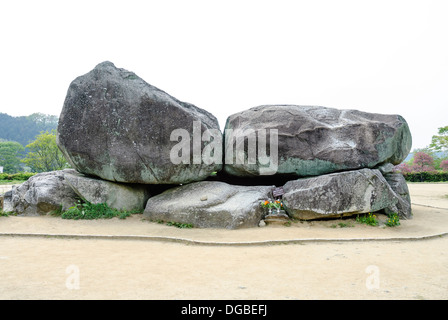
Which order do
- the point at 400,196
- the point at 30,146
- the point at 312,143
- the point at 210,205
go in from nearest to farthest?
the point at 210,205 < the point at 312,143 < the point at 400,196 < the point at 30,146

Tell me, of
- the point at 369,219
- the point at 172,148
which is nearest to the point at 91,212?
the point at 172,148

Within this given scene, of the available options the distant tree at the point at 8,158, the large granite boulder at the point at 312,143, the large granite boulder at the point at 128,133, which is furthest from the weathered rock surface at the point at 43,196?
the distant tree at the point at 8,158

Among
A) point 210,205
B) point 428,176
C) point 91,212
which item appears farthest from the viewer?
point 428,176

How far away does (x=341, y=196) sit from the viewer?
8875mm

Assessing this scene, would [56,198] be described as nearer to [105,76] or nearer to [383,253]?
[105,76]

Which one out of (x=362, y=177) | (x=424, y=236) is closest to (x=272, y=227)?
(x=362, y=177)

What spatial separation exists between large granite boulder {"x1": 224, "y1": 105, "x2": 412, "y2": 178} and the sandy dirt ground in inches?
77.3

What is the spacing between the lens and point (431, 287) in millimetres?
3988

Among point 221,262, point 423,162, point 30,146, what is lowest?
point 221,262

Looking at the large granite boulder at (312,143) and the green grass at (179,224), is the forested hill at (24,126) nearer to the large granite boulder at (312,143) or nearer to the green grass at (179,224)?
the green grass at (179,224)

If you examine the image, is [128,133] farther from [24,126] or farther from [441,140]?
[24,126]

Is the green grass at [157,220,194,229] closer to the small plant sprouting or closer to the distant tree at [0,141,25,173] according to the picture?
the small plant sprouting

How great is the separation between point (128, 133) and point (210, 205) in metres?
3.53
